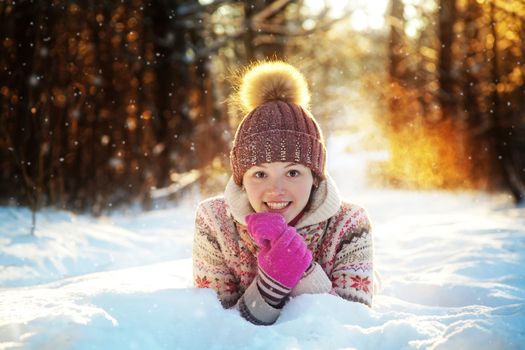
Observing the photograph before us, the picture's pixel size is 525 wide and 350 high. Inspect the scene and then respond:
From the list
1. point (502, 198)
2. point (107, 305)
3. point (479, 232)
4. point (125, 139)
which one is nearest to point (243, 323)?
point (107, 305)

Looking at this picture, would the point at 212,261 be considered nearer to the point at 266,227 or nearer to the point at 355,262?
the point at 266,227

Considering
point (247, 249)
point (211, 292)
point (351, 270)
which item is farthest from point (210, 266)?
point (351, 270)

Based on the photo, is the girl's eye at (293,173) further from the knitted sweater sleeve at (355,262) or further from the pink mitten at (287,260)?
the knitted sweater sleeve at (355,262)

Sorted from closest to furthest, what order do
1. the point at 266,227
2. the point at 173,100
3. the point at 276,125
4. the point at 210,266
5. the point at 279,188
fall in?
the point at 266,227
the point at 279,188
the point at 276,125
the point at 210,266
the point at 173,100

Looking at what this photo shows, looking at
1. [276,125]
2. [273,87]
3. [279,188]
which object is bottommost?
[279,188]

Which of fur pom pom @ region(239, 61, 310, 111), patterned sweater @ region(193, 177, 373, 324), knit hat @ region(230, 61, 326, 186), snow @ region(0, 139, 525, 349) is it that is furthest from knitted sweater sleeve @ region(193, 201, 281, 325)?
fur pom pom @ region(239, 61, 310, 111)

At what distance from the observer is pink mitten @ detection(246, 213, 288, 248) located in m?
1.78

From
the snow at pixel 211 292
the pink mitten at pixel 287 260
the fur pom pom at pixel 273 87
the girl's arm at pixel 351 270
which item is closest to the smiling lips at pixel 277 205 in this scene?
the pink mitten at pixel 287 260

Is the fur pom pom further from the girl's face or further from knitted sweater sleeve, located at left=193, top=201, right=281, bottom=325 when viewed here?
knitted sweater sleeve, located at left=193, top=201, right=281, bottom=325

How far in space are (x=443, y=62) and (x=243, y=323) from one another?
31.4ft

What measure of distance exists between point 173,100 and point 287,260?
4901 millimetres

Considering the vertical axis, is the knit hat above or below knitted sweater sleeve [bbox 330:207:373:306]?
above

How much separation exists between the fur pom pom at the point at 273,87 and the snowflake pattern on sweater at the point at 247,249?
1.91 feet

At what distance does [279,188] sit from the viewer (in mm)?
1879
